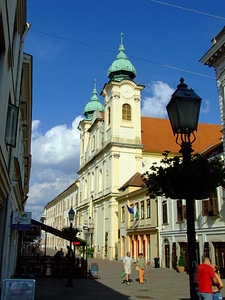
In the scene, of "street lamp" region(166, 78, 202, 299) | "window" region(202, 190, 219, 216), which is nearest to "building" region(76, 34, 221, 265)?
"window" region(202, 190, 219, 216)

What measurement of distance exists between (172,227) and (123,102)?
78.1 feet

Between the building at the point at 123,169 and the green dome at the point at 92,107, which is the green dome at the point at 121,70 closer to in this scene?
the building at the point at 123,169

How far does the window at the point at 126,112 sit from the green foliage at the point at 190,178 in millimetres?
42226

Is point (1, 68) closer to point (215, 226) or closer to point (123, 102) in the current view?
point (215, 226)

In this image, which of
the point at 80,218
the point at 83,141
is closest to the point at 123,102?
the point at 83,141

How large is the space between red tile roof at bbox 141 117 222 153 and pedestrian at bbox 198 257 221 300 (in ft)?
133

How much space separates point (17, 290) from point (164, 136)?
47.8m

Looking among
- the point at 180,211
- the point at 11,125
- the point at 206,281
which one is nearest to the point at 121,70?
the point at 180,211

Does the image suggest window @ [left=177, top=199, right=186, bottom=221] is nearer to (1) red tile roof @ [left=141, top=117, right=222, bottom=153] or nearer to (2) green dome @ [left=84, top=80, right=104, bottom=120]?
(1) red tile roof @ [left=141, top=117, right=222, bottom=153]

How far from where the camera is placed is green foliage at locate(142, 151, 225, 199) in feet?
18.9

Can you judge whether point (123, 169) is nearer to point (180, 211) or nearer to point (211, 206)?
point (180, 211)

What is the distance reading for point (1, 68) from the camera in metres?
9.09

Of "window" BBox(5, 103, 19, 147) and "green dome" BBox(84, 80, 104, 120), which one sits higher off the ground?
"green dome" BBox(84, 80, 104, 120)

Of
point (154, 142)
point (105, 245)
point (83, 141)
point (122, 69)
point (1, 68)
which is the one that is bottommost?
point (105, 245)
